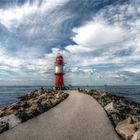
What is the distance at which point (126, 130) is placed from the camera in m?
11.7

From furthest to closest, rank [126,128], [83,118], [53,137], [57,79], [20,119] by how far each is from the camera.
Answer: [57,79] < [83,118] < [20,119] < [126,128] < [53,137]

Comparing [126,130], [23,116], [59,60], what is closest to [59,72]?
[59,60]

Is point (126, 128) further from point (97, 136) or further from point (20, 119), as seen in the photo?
point (20, 119)

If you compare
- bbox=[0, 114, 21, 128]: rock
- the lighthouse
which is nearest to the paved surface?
bbox=[0, 114, 21, 128]: rock

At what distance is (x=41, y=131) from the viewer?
12.0 meters

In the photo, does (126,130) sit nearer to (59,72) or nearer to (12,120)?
(12,120)

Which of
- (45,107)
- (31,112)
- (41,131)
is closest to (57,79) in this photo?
(45,107)

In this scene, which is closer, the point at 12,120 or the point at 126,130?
the point at 126,130

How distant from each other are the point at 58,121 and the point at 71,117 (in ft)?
4.89

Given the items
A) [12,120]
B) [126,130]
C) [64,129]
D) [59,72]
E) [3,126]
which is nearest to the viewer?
[126,130]

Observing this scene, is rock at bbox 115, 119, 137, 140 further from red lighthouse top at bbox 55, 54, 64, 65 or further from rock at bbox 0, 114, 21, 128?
red lighthouse top at bbox 55, 54, 64, 65

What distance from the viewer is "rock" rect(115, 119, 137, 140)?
11133 millimetres

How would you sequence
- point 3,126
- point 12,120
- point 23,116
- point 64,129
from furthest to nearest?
point 23,116
point 12,120
point 64,129
point 3,126

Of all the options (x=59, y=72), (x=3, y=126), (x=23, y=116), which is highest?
(x=59, y=72)
